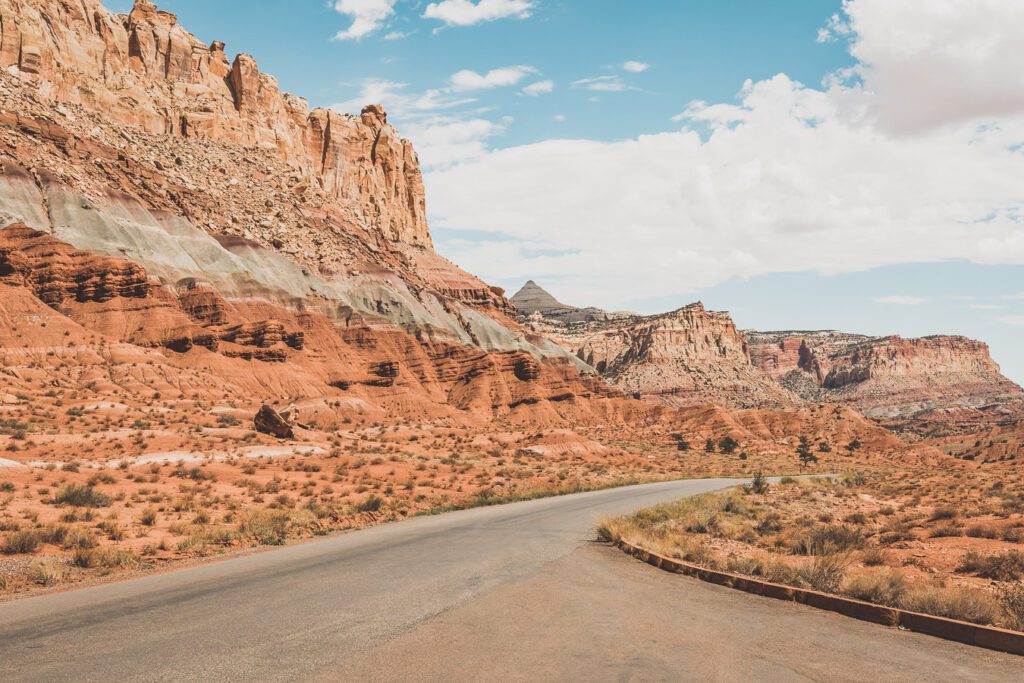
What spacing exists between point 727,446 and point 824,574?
86.8m

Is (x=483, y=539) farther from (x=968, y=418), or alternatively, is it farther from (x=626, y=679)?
(x=968, y=418)

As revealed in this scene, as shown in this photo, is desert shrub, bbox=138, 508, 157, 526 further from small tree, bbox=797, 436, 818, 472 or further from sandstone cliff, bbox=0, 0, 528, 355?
small tree, bbox=797, 436, 818, 472

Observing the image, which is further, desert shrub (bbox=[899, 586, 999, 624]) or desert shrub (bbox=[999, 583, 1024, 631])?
desert shrub (bbox=[899, 586, 999, 624])

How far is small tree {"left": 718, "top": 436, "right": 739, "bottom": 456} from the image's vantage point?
9162 centimetres

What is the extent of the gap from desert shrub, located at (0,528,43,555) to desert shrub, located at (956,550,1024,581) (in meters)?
19.3

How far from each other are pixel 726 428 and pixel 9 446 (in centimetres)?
9467

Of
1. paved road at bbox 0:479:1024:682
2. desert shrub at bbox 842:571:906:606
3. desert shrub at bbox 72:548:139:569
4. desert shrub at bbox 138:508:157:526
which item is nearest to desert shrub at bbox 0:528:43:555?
desert shrub at bbox 72:548:139:569

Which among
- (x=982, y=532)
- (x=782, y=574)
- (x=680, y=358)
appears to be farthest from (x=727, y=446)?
(x=782, y=574)

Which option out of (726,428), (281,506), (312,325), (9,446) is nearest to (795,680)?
(281,506)

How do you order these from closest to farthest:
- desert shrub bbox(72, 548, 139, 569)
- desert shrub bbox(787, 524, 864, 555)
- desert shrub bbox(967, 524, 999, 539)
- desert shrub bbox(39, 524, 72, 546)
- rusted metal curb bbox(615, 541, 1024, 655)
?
rusted metal curb bbox(615, 541, 1024, 655) → desert shrub bbox(72, 548, 139, 569) → desert shrub bbox(39, 524, 72, 546) → desert shrub bbox(787, 524, 864, 555) → desert shrub bbox(967, 524, 999, 539)

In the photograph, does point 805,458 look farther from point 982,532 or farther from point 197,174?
point 197,174

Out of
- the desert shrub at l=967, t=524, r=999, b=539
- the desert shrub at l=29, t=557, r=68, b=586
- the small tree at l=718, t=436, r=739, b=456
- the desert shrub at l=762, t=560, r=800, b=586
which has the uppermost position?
the desert shrub at l=762, t=560, r=800, b=586

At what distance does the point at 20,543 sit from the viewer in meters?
13.9

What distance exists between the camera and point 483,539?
16.2 metres
